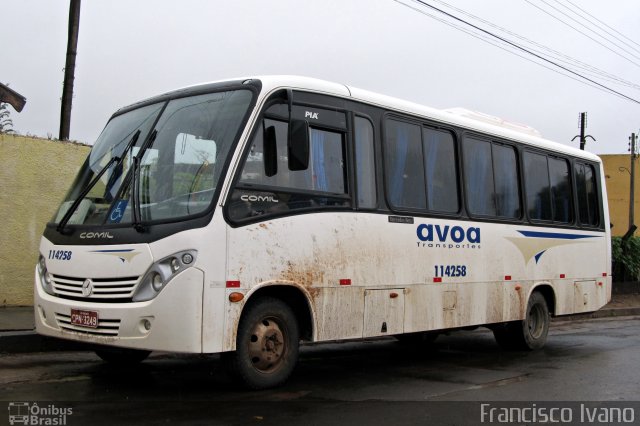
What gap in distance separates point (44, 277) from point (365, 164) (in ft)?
11.4

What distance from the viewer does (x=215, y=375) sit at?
23.5ft

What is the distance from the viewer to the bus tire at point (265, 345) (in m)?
5.91

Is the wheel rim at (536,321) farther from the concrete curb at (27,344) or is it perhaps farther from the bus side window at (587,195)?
the concrete curb at (27,344)

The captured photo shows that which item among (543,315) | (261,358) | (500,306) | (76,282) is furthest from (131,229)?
(543,315)

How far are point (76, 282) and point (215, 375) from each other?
6.35ft

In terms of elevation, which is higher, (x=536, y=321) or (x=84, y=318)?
(x=84, y=318)

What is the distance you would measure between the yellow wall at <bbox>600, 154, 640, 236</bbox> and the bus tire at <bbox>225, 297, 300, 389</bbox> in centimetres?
3731

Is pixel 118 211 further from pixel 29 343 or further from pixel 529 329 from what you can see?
pixel 529 329

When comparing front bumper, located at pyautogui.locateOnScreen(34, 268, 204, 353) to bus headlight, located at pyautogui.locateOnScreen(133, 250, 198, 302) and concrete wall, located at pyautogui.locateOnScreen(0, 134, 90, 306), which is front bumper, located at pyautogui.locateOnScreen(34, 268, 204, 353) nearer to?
bus headlight, located at pyautogui.locateOnScreen(133, 250, 198, 302)

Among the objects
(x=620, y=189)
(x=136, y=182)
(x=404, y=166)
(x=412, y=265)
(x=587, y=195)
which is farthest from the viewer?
(x=620, y=189)

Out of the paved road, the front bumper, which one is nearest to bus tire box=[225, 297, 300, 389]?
the paved road

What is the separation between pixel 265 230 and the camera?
6074 mm

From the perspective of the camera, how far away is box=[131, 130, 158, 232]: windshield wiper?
5.84m

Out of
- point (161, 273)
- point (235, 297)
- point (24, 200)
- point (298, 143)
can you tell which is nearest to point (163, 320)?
point (161, 273)
